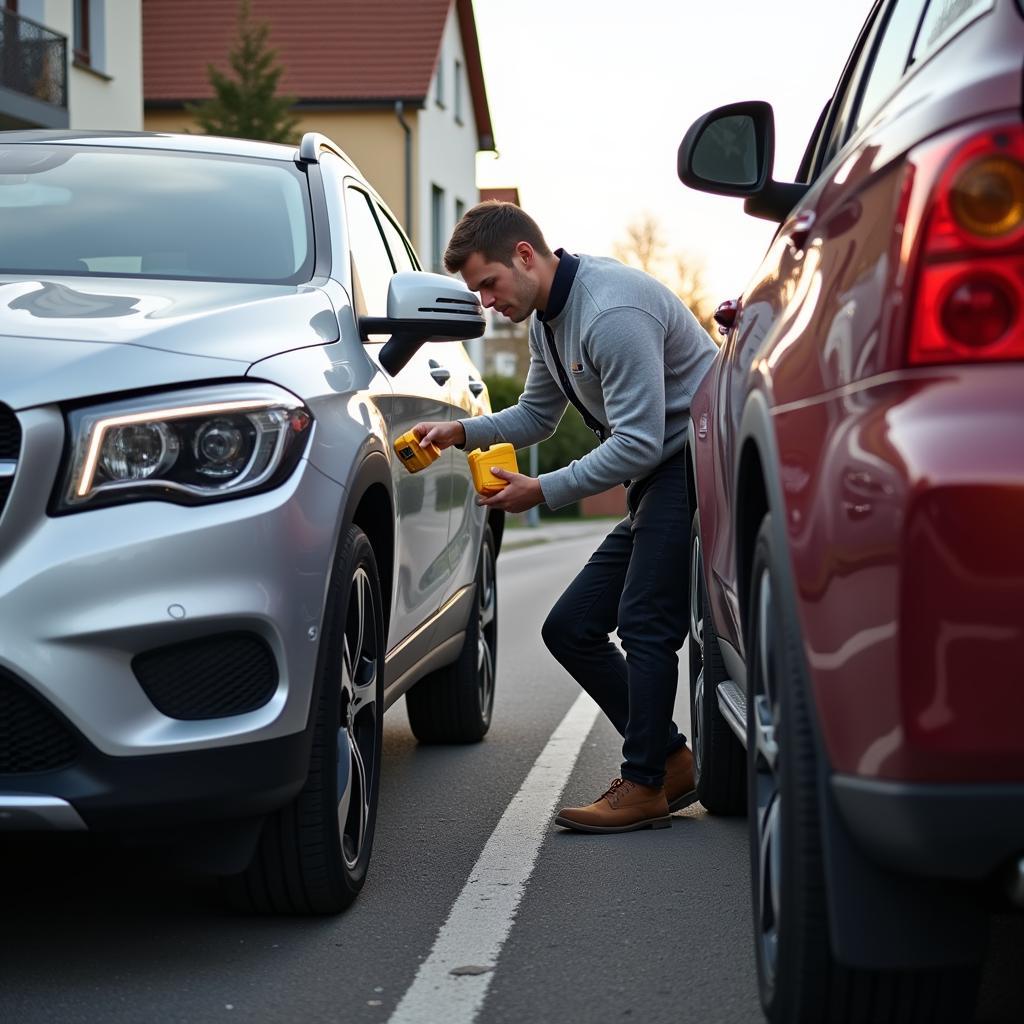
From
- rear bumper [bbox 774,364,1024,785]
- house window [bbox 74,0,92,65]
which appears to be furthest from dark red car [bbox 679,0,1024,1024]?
house window [bbox 74,0,92,65]

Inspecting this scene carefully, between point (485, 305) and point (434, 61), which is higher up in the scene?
point (434, 61)

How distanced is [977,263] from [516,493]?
2758 millimetres

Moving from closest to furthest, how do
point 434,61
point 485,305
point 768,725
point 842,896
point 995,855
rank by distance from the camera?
1. point 995,855
2. point 842,896
3. point 768,725
4. point 485,305
5. point 434,61

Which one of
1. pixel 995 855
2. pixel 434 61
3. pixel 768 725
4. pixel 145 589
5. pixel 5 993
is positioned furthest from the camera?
pixel 434 61

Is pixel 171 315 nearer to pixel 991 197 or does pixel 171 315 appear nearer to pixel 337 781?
pixel 337 781

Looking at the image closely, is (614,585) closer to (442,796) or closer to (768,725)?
(442,796)

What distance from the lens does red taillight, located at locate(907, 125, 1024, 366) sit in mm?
Answer: 2143

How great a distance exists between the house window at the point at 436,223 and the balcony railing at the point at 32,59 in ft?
45.9

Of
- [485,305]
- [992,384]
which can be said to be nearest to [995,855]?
[992,384]

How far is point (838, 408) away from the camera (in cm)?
232

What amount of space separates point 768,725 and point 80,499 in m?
1.25

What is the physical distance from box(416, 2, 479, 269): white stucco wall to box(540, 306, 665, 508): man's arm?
95.4ft

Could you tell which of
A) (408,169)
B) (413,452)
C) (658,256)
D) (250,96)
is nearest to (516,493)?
(413,452)

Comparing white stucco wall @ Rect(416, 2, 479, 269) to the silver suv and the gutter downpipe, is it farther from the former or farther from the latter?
the silver suv
